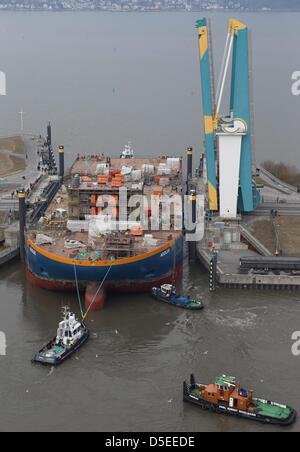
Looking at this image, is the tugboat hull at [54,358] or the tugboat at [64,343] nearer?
the tugboat hull at [54,358]

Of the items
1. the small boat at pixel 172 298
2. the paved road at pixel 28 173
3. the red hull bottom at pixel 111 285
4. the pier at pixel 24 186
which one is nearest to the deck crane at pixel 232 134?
the red hull bottom at pixel 111 285

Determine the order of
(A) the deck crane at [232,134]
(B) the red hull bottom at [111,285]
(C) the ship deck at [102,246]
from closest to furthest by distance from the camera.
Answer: (C) the ship deck at [102,246]
(B) the red hull bottom at [111,285]
(A) the deck crane at [232,134]

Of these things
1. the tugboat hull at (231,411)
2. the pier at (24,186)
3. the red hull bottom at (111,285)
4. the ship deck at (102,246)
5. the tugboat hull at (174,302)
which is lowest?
the tugboat hull at (231,411)

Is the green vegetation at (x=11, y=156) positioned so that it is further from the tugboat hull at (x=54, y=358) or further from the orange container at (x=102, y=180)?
the tugboat hull at (x=54, y=358)

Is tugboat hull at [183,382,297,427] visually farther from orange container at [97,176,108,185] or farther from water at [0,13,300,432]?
orange container at [97,176,108,185]

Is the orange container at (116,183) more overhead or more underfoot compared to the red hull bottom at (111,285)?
more overhead
